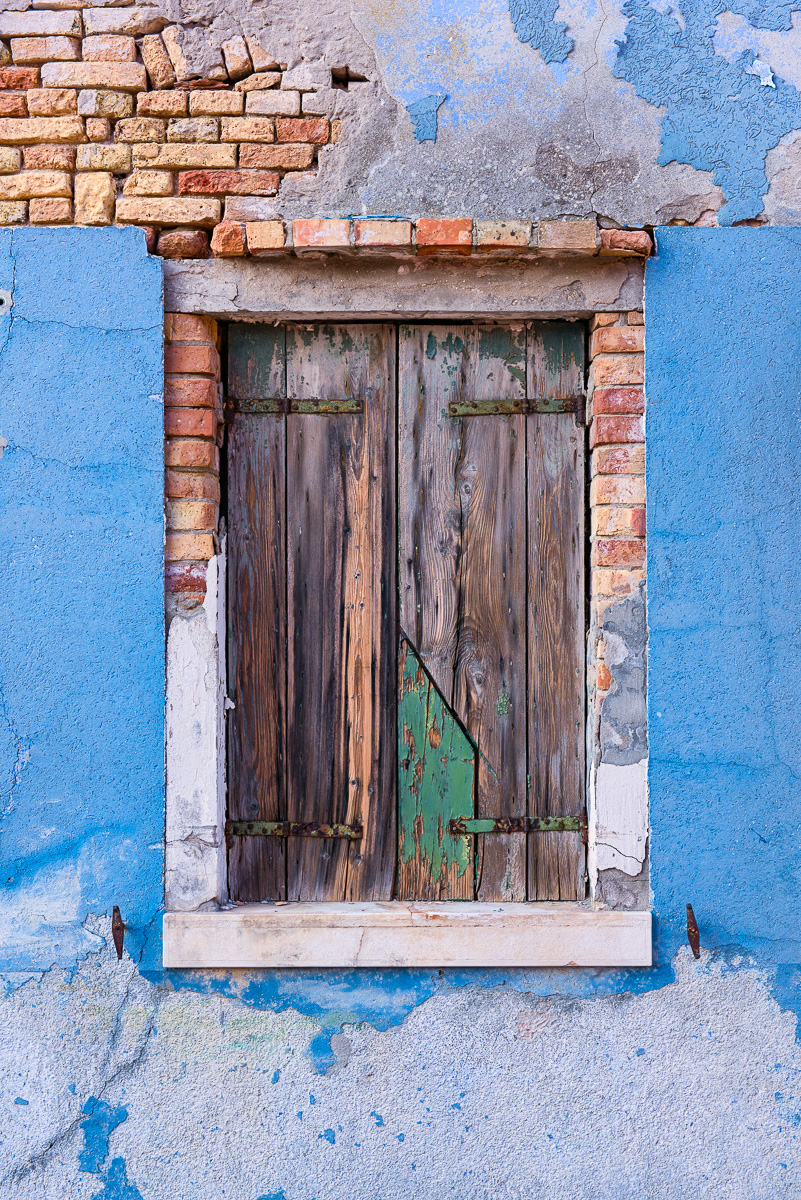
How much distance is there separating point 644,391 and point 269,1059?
1998 mm

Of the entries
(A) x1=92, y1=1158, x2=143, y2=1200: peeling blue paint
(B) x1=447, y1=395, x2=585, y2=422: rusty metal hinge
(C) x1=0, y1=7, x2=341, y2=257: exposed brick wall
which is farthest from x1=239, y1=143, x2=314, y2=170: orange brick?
(A) x1=92, y1=1158, x2=143, y2=1200: peeling blue paint

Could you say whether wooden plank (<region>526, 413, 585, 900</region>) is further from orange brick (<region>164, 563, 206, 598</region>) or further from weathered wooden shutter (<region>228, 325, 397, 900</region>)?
orange brick (<region>164, 563, 206, 598</region>)

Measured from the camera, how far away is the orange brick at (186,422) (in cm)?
215

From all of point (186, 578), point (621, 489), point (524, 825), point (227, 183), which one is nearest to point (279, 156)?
point (227, 183)

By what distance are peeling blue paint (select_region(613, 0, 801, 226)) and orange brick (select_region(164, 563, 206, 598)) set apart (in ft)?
5.39

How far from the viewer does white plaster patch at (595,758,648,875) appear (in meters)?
2.12

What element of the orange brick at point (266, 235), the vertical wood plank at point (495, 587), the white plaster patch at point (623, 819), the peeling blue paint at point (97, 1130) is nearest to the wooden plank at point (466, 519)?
the vertical wood plank at point (495, 587)

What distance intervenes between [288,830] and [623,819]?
0.91 m

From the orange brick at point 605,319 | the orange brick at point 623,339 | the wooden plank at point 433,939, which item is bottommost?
the wooden plank at point 433,939

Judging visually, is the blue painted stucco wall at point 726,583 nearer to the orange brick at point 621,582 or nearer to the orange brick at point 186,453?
the orange brick at point 621,582

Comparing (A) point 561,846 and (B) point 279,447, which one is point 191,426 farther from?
(A) point 561,846

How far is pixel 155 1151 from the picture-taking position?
2061mm

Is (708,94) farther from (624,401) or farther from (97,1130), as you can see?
(97,1130)

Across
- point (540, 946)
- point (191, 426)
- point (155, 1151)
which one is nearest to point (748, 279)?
point (191, 426)
